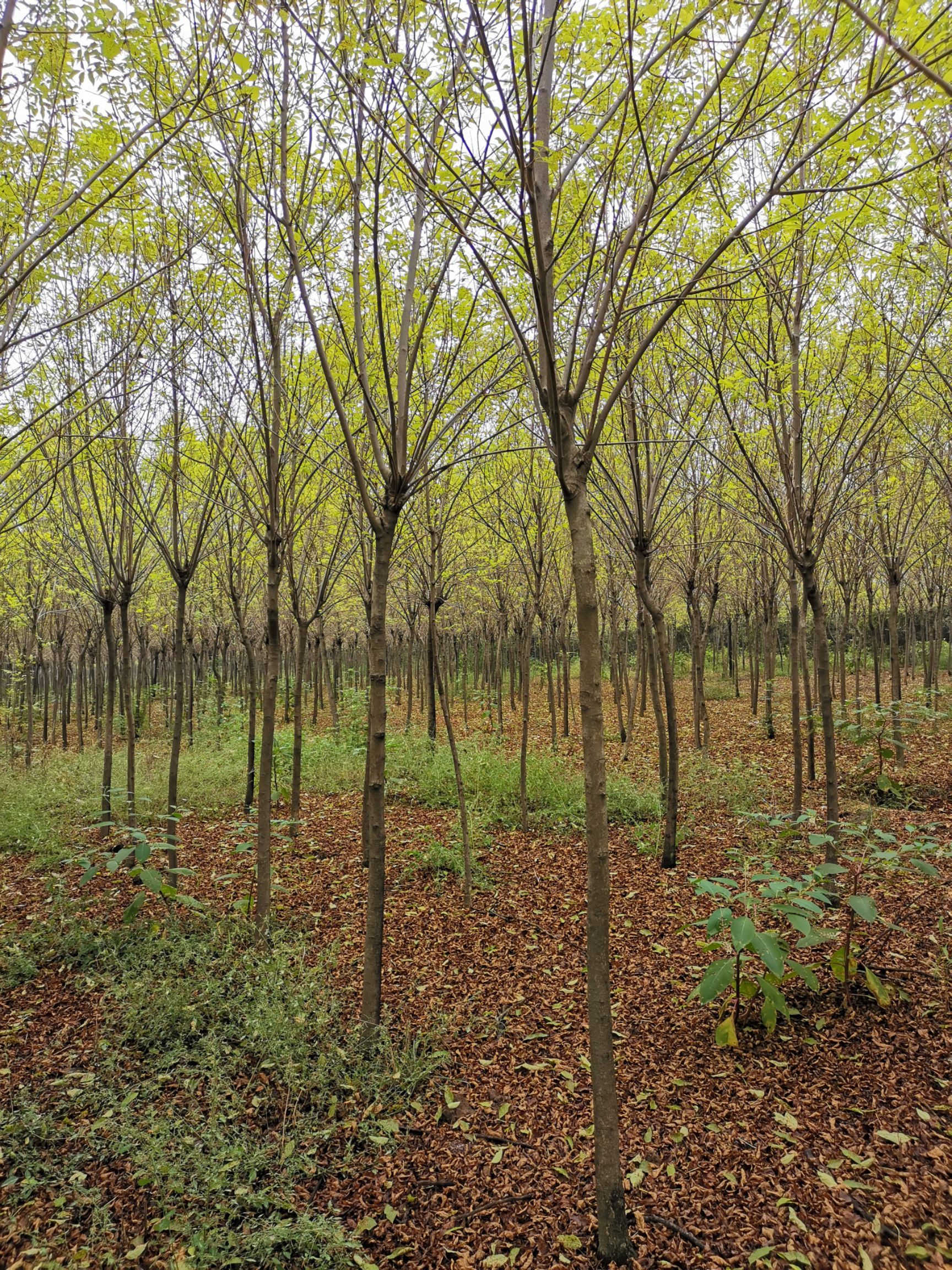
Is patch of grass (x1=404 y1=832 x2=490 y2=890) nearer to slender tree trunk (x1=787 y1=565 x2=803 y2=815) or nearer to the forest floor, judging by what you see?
the forest floor

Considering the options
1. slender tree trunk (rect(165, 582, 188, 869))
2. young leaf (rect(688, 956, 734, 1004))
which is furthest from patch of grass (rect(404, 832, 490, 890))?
young leaf (rect(688, 956, 734, 1004))

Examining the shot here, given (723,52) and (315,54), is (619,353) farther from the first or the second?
(315,54)

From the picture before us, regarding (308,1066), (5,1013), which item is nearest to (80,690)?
(5,1013)

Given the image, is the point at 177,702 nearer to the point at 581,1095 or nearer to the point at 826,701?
the point at 581,1095

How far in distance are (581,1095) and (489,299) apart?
5.41 meters

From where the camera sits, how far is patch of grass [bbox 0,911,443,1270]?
8.34ft

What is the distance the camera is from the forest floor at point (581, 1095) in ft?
8.10

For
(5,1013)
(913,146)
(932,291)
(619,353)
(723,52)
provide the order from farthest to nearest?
1. (932,291)
2. (619,353)
3. (913,146)
4. (5,1013)
5. (723,52)

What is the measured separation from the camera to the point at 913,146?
4.36m

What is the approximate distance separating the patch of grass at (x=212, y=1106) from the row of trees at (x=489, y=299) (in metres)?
0.40

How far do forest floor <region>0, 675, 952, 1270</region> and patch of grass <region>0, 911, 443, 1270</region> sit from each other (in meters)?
0.07

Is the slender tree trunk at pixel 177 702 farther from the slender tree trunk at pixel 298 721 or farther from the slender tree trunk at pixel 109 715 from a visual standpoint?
the slender tree trunk at pixel 298 721

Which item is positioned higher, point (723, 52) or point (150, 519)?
point (723, 52)

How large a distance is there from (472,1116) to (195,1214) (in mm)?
1415
